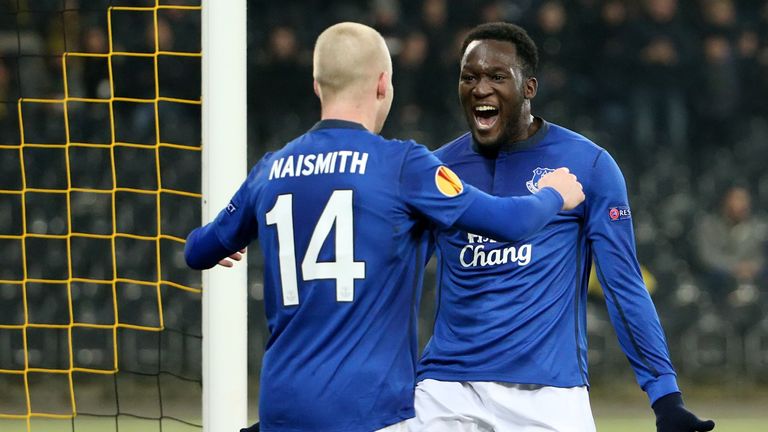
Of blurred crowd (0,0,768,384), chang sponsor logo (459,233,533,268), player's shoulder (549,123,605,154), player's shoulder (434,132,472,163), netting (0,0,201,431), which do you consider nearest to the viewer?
chang sponsor logo (459,233,533,268)

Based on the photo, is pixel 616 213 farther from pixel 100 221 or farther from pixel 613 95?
pixel 613 95

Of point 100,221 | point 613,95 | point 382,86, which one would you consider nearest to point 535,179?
point 382,86

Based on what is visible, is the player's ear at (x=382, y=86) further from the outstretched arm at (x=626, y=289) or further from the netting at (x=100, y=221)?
the netting at (x=100, y=221)

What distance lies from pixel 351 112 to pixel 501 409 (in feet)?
3.36

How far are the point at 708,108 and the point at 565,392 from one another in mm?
6444

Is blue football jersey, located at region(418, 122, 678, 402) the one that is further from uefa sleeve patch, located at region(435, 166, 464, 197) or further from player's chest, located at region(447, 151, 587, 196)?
uefa sleeve patch, located at region(435, 166, 464, 197)

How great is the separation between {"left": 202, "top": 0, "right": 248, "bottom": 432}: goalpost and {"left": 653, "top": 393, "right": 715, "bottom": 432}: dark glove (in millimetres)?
1466

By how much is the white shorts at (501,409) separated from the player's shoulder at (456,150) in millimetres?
679

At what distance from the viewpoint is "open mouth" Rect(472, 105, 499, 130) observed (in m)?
3.79

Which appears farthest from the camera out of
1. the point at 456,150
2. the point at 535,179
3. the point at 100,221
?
the point at 100,221

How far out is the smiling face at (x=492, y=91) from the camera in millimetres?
3773

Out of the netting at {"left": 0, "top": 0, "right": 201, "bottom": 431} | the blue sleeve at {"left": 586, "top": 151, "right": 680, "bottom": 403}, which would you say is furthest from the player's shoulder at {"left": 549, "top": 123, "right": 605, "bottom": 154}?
the netting at {"left": 0, "top": 0, "right": 201, "bottom": 431}

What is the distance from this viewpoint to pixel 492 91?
377cm

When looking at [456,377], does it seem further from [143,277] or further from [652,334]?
[143,277]
